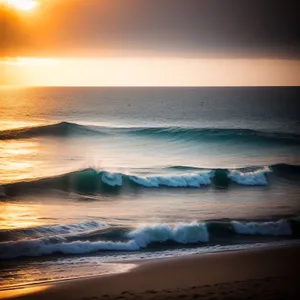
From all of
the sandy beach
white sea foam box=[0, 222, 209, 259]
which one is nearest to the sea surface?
white sea foam box=[0, 222, 209, 259]

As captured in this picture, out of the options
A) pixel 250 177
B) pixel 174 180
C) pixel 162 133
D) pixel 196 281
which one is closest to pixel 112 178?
pixel 174 180

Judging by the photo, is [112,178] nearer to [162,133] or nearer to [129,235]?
[129,235]

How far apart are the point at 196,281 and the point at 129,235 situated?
4.03 feet

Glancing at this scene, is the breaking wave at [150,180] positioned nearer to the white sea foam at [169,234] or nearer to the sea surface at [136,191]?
the sea surface at [136,191]

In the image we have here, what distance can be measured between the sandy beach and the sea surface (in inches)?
9.7

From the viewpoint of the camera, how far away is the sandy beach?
11.5 feet

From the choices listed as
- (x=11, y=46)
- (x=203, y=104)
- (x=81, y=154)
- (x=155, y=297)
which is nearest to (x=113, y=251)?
(x=155, y=297)

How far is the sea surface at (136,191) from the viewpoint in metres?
4.59

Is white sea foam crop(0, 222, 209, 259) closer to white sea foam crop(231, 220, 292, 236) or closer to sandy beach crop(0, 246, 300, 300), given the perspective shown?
white sea foam crop(231, 220, 292, 236)

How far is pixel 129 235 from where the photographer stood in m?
4.90

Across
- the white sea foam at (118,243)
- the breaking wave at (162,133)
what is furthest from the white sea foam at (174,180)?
the breaking wave at (162,133)

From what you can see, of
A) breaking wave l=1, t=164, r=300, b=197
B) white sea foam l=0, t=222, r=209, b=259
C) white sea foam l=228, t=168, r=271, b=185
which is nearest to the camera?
white sea foam l=0, t=222, r=209, b=259

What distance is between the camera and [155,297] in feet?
11.3

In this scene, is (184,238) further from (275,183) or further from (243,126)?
(243,126)
